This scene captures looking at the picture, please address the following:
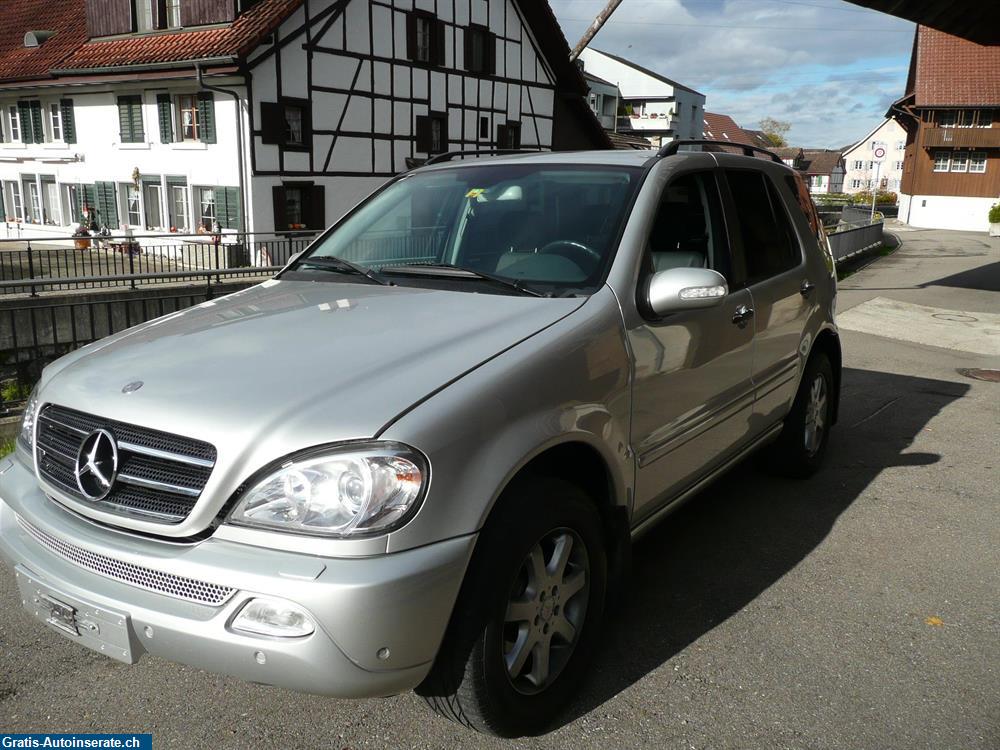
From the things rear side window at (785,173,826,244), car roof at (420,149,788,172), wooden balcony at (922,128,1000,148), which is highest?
wooden balcony at (922,128,1000,148)

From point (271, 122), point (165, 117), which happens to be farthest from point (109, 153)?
point (271, 122)

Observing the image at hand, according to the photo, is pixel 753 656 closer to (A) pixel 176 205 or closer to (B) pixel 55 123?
(A) pixel 176 205

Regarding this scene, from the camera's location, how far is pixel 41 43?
30.6 m

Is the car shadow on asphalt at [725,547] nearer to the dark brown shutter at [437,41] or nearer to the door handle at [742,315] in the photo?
the door handle at [742,315]

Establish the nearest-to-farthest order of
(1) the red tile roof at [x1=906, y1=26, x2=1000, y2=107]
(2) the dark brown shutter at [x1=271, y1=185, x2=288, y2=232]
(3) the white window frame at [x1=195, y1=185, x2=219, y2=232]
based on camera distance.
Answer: (2) the dark brown shutter at [x1=271, y1=185, x2=288, y2=232] → (3) the white window frame at [x1=195, y1=185, x2=219, y2=232] → (1) the red tile roof at [x1=906, y1=26, x2=1000, y2=107]

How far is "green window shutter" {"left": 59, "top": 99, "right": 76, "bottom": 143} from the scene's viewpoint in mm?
28500

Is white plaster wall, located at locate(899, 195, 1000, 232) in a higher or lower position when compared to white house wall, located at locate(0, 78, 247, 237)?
lower

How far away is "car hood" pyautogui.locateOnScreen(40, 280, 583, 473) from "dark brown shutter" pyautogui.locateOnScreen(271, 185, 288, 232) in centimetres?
2229

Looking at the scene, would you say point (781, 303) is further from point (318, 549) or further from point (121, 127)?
point (121, 127)

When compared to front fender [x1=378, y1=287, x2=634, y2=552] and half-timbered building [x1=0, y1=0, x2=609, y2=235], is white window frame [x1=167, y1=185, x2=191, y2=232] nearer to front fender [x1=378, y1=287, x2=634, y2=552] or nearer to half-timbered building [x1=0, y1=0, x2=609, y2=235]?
half-timbered building [x1=0, y1=0, x2=609, y2=235]

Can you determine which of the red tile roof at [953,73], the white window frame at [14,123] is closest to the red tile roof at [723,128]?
the red tile roof at [953,73]

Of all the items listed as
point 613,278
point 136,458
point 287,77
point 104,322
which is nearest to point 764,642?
point 613,278

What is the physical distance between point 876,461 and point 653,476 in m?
3.15

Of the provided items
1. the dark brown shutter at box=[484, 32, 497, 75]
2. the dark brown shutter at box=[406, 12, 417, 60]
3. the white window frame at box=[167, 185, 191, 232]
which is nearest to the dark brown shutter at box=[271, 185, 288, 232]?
the white window frame at box=[167, 185, 191, 232]
